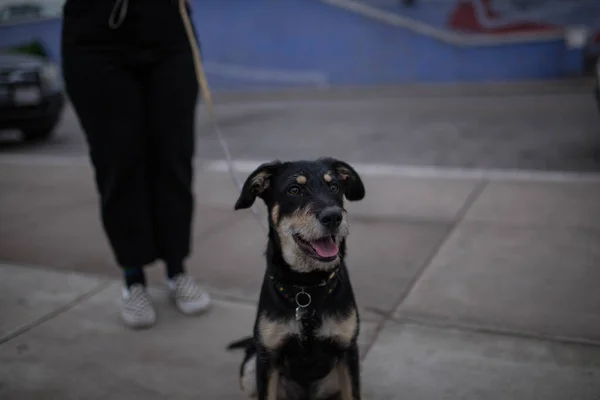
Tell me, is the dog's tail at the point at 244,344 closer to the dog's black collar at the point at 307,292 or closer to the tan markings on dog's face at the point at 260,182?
the dog's black collar at the point at 307,292

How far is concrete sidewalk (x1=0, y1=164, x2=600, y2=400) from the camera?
2.77 meters

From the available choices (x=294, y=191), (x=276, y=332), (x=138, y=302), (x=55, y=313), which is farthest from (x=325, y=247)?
(x=55, y=313)

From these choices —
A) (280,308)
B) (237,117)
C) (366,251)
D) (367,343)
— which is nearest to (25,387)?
(280,308)

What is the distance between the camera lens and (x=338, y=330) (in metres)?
2.32

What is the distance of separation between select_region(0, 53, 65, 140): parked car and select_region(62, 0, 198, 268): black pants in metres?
6.70

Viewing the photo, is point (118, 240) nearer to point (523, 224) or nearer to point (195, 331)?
point (195, 331)

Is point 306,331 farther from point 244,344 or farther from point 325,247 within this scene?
point 244,344

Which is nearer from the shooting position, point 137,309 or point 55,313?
point 137,309

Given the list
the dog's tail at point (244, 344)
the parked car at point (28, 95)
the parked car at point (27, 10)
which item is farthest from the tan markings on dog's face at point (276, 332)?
the parked car at point (27, 10)

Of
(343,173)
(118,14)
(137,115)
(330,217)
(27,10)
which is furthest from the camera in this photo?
(27,10)

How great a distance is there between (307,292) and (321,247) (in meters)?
0.21

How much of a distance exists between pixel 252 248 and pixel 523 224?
2.08 meters

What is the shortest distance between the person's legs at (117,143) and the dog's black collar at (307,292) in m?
1.25

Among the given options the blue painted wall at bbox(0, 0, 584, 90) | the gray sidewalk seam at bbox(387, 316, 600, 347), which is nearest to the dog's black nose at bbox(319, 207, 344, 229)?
the gray sidewalk seam at bbox(387, 316, 600, 347)
